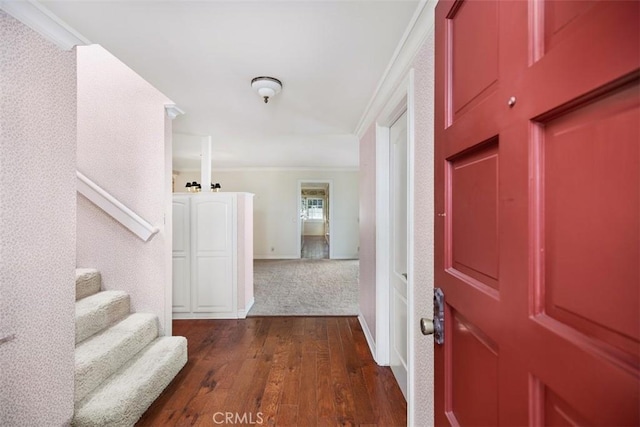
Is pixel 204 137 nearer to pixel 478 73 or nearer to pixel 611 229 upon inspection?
pixel 478 73

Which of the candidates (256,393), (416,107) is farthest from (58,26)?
(256,393)

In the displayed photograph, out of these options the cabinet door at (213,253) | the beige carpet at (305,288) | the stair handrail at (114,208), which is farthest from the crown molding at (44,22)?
the beige carpet at (305,288)

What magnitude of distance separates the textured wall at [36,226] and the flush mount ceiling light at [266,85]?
0.98m

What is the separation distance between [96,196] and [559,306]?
2827mm

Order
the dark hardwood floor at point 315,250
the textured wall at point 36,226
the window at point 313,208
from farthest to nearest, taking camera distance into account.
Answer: the window at point 313,208 → the dark hardwood floor at point 315,250 → the textured wall at point 36,226

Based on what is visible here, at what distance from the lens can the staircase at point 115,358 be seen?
5.02 ft

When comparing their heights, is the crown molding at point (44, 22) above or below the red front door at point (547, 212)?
above

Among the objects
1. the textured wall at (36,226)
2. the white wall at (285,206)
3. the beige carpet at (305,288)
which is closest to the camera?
the textured wall at (36,226)

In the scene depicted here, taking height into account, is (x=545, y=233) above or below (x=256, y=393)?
above

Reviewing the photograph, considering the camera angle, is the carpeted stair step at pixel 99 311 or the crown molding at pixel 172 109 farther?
the crown molding at pixel 172 109

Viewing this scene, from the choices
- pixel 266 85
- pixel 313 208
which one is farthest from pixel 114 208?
pixel 313 208

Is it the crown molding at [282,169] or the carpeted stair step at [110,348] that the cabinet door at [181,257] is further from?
the crown molding at [282,169]

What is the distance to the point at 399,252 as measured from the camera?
7.00 feet

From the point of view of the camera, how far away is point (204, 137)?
145 inches
